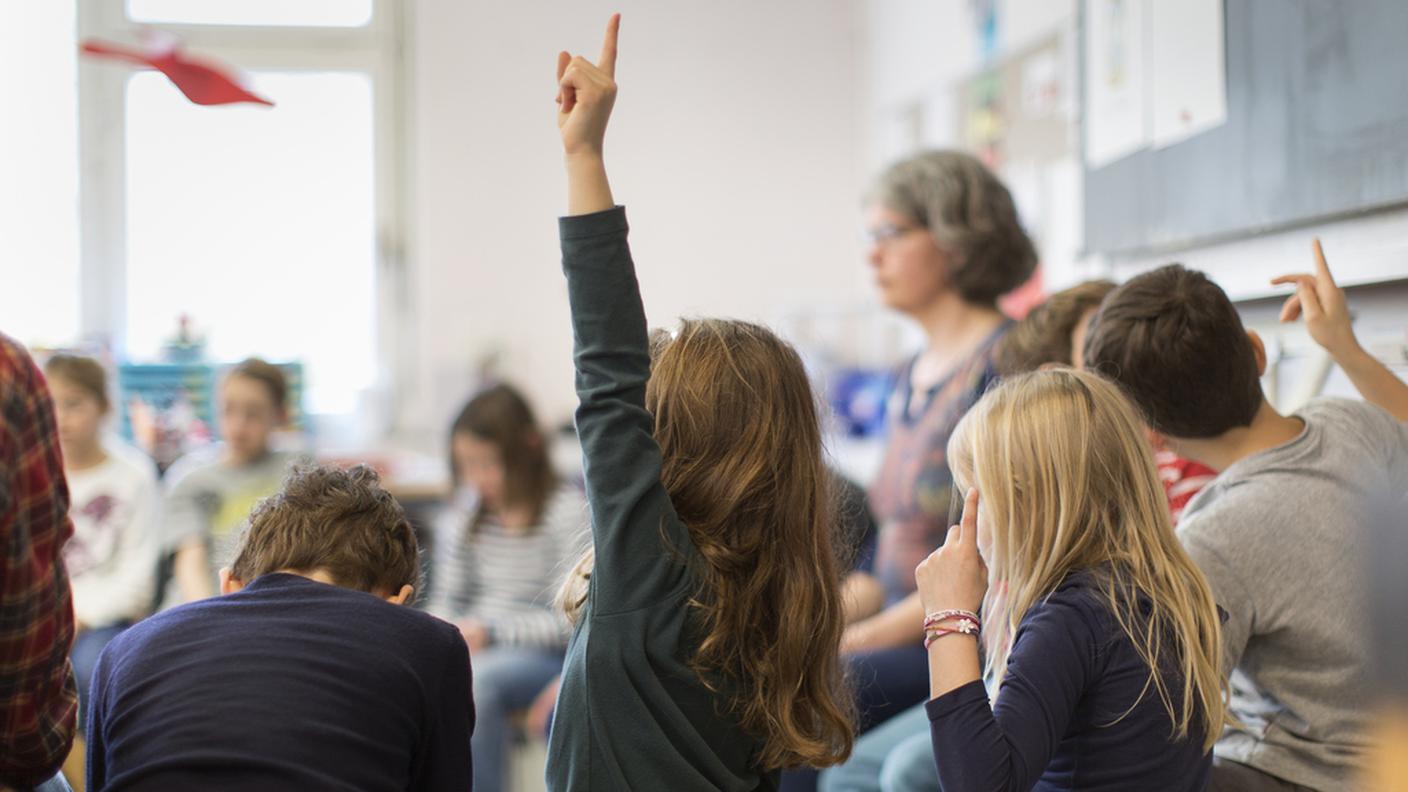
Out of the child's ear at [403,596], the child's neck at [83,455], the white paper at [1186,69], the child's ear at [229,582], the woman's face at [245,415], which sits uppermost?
the white paper at [1186,69]

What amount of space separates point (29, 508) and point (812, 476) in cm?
69

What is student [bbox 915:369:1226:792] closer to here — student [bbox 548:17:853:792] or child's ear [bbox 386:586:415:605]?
student [bbox 548:17:853:792]

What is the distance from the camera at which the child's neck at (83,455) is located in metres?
2.76

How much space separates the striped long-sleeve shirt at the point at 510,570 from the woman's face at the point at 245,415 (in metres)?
0.55

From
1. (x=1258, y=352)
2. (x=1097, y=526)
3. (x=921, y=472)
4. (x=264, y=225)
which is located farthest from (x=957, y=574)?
(x=264, y=225)

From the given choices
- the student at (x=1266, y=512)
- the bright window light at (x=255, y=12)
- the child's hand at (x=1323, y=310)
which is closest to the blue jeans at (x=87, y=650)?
the student at (x=1266, y=512)

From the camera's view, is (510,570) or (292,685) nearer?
(292,685)

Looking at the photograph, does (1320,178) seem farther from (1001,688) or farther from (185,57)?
(185,57)

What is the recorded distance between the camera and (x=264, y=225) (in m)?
4.52

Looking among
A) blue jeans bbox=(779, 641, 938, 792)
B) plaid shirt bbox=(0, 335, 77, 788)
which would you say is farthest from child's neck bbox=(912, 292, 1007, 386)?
plaid shirt bbox=(0, 335, 77, 788)

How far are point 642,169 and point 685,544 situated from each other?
12.1 ft

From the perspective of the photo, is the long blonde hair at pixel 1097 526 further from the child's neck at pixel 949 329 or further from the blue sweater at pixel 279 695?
the child's neck at pixel 949 329

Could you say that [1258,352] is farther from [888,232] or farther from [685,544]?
[888,232]

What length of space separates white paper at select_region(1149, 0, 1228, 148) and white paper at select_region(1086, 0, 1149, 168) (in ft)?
0.18
